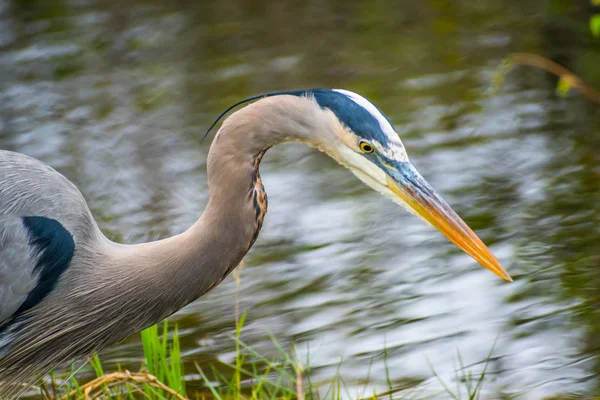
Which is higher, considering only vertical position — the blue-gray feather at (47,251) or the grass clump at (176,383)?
the blue-gray feather at (47,251)

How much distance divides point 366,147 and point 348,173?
4.33 meters

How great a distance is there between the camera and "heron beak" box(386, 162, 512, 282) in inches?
120

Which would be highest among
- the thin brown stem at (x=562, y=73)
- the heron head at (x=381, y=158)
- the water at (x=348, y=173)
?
the heron head at (x=381, y=158)

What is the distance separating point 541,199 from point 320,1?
6.38 m

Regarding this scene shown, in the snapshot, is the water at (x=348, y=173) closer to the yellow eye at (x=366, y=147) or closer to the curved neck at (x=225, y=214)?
the curved neck at (x=225, y=214)

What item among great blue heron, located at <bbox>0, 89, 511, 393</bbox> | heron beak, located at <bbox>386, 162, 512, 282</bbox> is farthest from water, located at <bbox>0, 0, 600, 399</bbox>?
great blue heron, located at <bbox>0, 89, 511, 393</bbox>

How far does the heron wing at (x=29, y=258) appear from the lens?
3242 millimetres

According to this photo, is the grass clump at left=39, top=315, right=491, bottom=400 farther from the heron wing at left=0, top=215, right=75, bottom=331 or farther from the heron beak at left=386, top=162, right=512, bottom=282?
the heron beak at left=386, top=162, right=512, bottom=282

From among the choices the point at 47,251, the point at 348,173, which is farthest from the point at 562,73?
the point at 47,251

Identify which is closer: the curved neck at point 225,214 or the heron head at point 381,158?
the heron head at point 381,158

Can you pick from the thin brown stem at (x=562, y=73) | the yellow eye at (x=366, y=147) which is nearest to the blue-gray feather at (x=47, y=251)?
the yellow eye at (x=366, y=147)

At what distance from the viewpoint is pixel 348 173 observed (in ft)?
24.2

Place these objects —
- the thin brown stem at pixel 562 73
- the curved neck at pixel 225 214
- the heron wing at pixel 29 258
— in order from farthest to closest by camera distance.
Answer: the thin brown stem at pixel 562 73 → the heron wing at pixel 29 258 → the curved neck at pixel 225 214

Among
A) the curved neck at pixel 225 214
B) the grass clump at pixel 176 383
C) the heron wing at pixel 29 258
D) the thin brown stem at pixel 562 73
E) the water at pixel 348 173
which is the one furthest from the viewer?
the water at pixel 348 173
